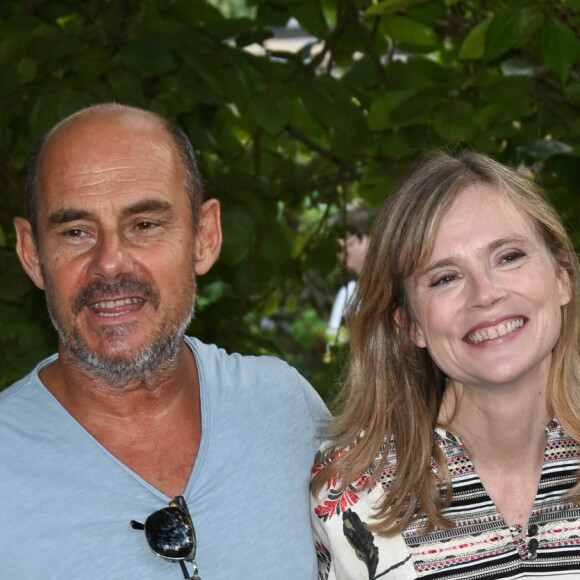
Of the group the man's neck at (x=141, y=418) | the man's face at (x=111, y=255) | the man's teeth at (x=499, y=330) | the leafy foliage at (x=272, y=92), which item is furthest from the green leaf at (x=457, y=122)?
the man's neck at (x=141, y=418)

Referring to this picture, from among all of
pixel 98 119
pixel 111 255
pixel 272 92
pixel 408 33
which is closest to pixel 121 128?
pixel 98 119

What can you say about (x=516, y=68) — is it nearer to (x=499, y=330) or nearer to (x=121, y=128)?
(x=499, y=330)

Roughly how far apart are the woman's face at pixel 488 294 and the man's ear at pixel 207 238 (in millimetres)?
427

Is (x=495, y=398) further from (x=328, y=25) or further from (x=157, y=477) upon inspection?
(x=328, y=25)

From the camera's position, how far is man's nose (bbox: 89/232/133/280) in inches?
93.7

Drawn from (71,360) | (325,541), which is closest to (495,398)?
(325,541)

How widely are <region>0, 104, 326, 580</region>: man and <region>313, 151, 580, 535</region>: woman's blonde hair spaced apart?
0.46ft

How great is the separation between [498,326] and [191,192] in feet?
2.20

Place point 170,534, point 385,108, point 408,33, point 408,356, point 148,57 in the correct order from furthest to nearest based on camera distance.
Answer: point 408,33
point 385,108
point 148,57
point 408,356
point 170,534

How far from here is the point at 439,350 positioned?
8.35 feet

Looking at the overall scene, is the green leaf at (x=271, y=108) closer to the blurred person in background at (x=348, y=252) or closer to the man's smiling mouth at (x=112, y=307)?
the blurred person in background at (x=348, y=252)

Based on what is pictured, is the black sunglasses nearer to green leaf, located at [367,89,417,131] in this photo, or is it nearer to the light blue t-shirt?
the light blue t-shirt

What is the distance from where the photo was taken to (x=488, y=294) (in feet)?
8.00

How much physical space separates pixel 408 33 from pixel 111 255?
53.8 inches
